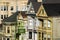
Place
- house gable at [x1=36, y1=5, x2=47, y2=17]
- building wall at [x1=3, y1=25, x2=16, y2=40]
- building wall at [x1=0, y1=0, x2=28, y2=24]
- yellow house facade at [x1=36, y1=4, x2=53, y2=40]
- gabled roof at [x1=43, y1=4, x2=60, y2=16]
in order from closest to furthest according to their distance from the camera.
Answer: gabled roof at [x1=43, y1=4, x2=60, y2=16] < yellow house facade at [x1=36, y1=4, x2=53, y2=40] < house gable at [x1=36, y1=5, x2=47, y2=17] < building wall at [x1=3, y1=25, x2=16, y2=40] < building wall at [x1=0, y1=0, x2=28, y2=24]

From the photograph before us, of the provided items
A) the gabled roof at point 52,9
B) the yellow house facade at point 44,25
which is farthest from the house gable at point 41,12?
the gabled roof at point 52,9

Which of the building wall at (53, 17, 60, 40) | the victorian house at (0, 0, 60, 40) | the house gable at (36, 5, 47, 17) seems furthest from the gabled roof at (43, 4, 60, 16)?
the building wall at (53, 17, 60, 40)

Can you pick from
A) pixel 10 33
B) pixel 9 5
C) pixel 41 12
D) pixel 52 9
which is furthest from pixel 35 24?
pixel 9 5

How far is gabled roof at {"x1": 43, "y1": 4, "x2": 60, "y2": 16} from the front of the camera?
178 feet

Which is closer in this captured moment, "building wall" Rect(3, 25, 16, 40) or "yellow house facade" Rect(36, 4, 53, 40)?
"yellow house facade" Rect(36, 4, 53, 40)

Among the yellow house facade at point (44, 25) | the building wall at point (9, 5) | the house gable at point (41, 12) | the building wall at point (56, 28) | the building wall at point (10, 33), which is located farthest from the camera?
the building wall at point (9, 5)

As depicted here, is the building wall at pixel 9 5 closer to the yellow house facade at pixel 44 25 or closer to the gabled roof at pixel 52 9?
the yellow house facade at pixel 44 25

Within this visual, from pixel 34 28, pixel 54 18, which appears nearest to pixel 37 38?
pixel 34 28

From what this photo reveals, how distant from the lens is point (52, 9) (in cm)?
5516

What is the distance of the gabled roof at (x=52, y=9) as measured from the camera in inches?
2136

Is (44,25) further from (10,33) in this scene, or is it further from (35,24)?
(10,33)

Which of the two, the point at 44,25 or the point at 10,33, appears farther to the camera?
the point at 10,33

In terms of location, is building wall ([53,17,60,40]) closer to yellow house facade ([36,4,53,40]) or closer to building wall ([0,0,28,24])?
yellow house facade ([36,4,53,40])

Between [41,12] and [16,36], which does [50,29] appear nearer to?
[41,12]
